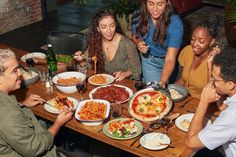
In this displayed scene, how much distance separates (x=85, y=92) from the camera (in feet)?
11.5

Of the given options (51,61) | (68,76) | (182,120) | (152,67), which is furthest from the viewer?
(152,67)

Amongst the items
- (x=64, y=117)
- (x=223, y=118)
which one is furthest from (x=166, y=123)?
(x=64, y=117)

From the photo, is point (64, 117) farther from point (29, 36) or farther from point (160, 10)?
point (29, 36)

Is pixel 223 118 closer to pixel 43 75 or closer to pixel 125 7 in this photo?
pixel 43 75

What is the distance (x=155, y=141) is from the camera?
2760 mm

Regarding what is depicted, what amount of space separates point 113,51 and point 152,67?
0.53 m

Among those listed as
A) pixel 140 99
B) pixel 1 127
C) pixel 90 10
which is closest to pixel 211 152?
pixel 140 99

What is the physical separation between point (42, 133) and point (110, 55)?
4.67 feet

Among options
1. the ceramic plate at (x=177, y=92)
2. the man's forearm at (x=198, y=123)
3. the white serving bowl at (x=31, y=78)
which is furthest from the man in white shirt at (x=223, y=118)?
the white serving bowl at (x=31, y=78)

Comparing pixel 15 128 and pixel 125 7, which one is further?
pixel 125 7

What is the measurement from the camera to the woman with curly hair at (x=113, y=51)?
3873 mm

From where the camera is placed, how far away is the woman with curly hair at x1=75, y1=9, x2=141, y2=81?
3873 mm

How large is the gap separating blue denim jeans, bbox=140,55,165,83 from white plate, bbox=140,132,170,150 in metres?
1.43

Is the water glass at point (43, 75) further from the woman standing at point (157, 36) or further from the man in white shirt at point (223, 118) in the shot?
the man in white shirt at point (223, 118)
